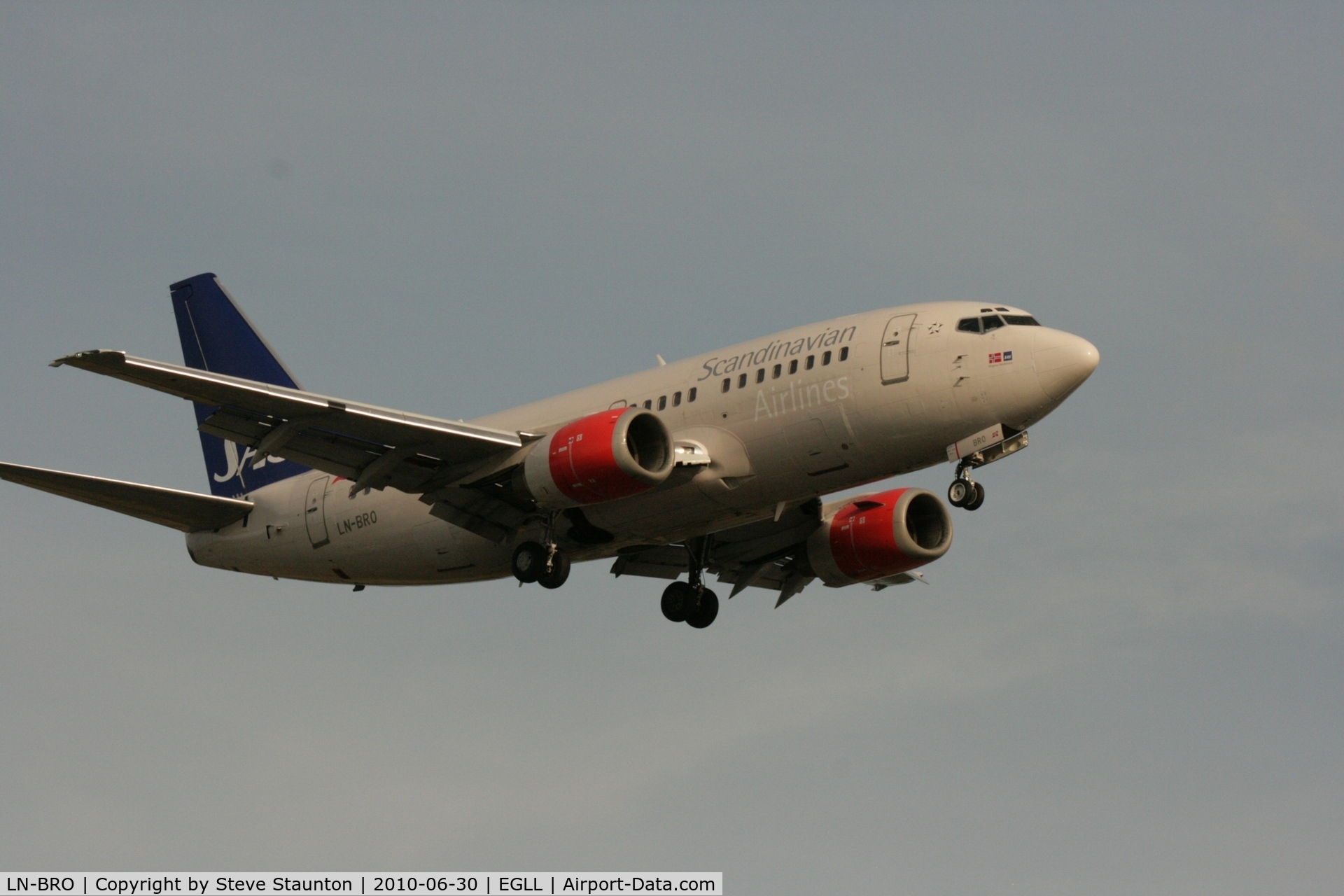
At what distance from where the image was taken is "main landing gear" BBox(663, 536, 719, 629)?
38188 millimetres

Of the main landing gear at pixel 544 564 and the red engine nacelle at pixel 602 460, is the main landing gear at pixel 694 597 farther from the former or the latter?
the red engine nacelle at pixel 602 460

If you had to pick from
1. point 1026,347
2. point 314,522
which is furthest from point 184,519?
point 1026,347

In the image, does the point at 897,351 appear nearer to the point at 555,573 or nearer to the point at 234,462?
the point at 555,573

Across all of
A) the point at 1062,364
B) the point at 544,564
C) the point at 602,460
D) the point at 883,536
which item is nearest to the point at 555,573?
the point at 544,564

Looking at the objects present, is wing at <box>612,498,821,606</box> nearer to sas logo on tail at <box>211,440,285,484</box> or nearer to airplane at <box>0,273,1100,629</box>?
airplane at <box>0,273,1100,629</box>

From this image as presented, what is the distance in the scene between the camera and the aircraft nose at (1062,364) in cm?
3009

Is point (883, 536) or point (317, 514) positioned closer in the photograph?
point (883, 536)

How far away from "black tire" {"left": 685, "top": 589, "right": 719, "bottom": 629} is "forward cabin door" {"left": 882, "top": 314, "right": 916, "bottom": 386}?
954 centimetres

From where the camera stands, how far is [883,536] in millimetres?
36719

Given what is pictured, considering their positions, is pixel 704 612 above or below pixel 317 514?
below

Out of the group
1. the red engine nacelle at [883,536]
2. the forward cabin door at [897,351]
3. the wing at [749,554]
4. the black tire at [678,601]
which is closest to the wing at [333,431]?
the wing at [749,554]

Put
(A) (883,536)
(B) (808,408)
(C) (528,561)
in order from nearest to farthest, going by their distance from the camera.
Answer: (B) (808,408)
(C) (528,561)
(A) (883,536)

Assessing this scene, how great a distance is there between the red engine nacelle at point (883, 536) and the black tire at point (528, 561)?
735 cm

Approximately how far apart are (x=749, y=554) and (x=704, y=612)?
1741mm
